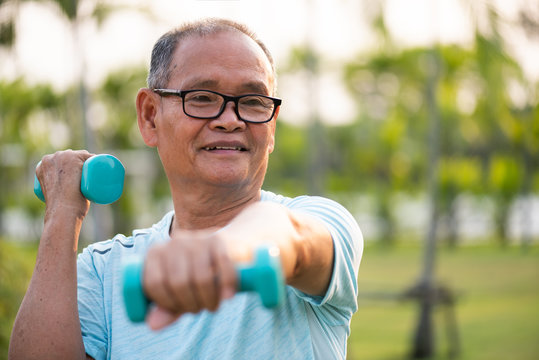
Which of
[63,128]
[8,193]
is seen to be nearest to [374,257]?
[63,128]

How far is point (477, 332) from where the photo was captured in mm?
11297

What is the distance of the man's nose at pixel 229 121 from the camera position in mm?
1636

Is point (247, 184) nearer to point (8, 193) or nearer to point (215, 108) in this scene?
point (215, 108)

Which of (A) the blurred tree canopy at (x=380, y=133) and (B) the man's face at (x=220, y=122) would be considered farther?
(A) the blurred tree canopy at (x=380, y=133)

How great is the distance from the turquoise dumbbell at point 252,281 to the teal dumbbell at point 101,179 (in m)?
0.89

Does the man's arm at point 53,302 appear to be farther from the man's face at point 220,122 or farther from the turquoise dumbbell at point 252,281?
the turquoise dumbbell at point 252,281

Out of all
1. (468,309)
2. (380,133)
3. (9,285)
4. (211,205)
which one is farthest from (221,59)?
(380,133)

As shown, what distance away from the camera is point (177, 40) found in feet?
5.69

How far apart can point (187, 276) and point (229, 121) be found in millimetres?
817

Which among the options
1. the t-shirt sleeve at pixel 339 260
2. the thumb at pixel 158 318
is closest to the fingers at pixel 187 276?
the thumb at pixel 158 318

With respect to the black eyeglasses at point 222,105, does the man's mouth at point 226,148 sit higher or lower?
lower

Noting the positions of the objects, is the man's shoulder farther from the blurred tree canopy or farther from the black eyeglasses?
the blurred tree canopy

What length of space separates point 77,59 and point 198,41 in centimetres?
840

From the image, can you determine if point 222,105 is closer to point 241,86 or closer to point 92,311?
point 241,86
